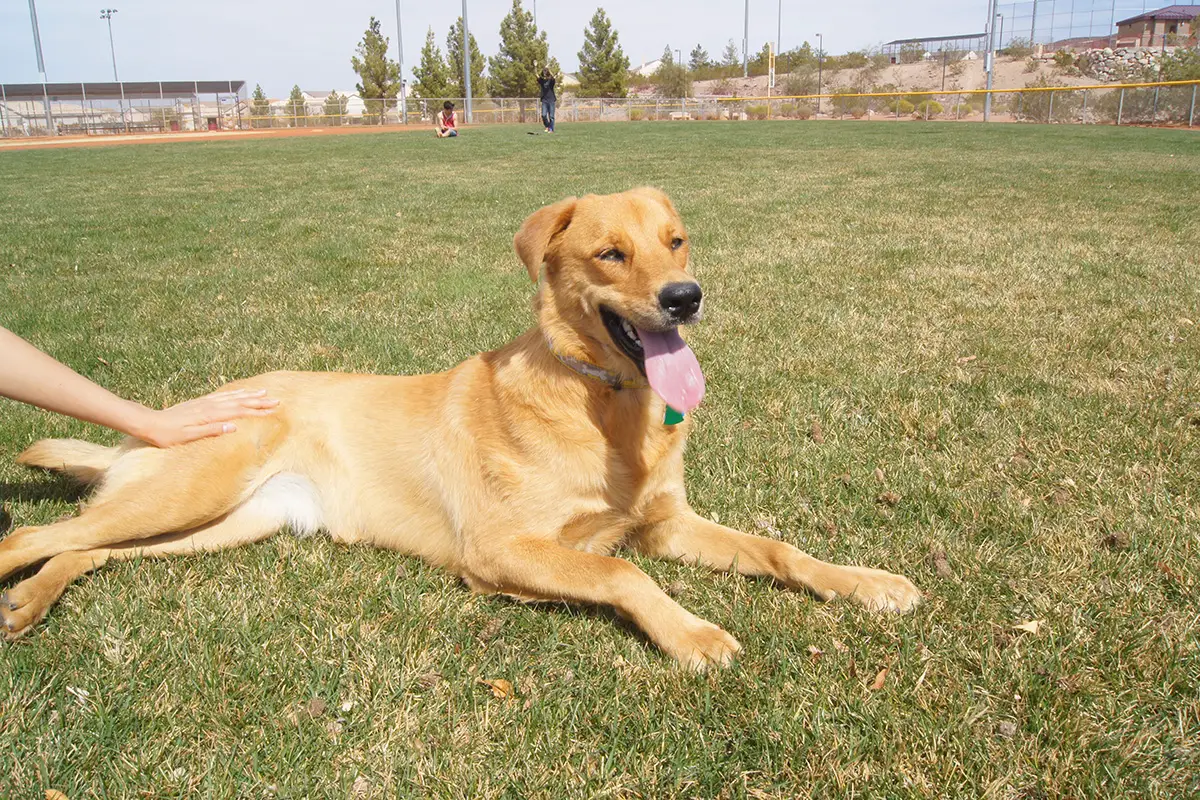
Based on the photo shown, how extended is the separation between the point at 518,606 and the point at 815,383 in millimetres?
3232

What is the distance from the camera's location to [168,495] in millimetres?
3391

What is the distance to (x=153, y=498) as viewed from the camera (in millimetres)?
3379

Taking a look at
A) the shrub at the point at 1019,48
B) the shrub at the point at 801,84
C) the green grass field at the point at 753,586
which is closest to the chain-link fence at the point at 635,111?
the shrub at the point at 801,84

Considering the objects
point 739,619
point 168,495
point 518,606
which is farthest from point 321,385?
point 739,619

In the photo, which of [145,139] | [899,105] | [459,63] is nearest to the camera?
[145,139]

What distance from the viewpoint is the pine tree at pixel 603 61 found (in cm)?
8288

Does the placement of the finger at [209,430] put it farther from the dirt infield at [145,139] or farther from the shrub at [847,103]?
the shrub at [847,103]

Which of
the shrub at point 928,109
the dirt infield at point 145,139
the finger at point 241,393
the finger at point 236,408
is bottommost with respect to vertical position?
the finger at point 236,408

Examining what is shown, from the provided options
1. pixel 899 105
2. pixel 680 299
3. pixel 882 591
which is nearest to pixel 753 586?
pixel 882 591

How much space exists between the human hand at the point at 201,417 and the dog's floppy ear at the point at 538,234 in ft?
4.71

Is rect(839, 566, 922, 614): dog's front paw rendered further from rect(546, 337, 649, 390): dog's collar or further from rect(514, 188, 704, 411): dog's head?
rect(546, 337, 649, 390): dog's collar

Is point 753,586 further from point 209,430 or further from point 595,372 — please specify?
point 209,430

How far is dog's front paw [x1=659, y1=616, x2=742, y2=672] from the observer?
2.76 meters

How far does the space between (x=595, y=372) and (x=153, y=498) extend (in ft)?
6.44
